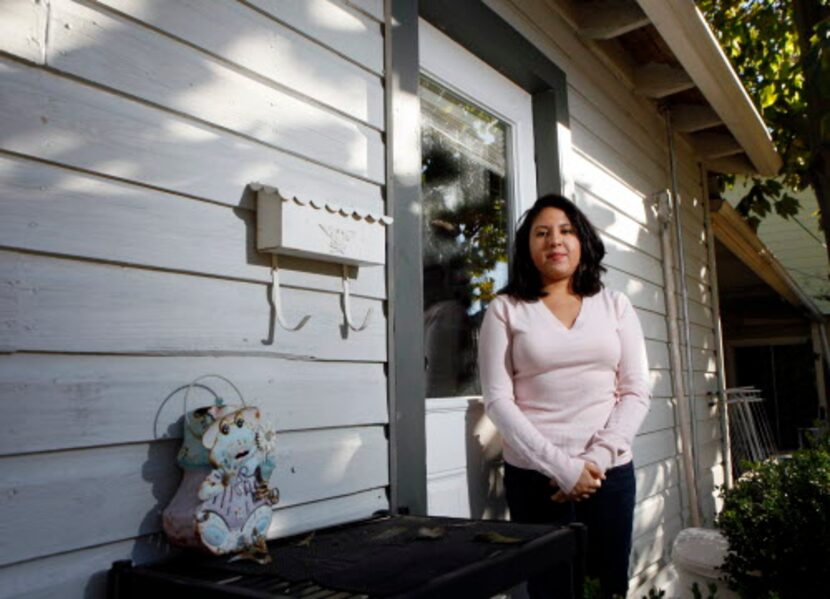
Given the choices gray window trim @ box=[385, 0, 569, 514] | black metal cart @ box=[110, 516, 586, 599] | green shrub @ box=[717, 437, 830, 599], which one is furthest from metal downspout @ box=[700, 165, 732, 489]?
black metal cart @ box=[110, 516, 586, 599]

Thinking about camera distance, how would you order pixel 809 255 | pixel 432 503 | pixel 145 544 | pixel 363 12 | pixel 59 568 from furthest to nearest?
pixel 809 255 → pixel 432 503 → pixel 363 12 → pixel 145 544 → pixel 59 568

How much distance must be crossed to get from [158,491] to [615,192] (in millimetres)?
2697

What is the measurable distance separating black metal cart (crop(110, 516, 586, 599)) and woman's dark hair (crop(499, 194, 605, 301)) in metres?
0.77

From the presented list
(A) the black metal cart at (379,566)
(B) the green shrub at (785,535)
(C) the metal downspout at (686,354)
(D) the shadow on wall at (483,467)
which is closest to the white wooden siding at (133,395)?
(A) the black metal cart at (379,566)

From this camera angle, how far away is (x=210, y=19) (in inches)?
56.2

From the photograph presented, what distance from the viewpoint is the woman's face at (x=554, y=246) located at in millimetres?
2025

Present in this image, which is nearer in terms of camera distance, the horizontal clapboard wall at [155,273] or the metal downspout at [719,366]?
the horizontal clapboard wall at [155,273]

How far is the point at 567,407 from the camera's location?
188 centimetres

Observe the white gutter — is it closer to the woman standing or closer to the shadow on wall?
the woman standing

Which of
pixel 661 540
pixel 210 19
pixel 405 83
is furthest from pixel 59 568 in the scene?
pixel 661 540

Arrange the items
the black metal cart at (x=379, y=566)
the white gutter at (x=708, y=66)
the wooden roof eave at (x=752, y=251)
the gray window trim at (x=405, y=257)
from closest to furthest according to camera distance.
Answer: the black metal cart at (x=379, y=566), the gray window trim at (x=405, y=257), the white gutter at (x=708, y=66), the wooden roof eave at (x=752, y=251)

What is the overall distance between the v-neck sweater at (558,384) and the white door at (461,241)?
0.25 meters

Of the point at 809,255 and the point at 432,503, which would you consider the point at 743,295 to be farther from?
the point at 432,503

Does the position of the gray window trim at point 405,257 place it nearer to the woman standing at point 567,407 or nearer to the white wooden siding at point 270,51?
the white wooden siding at point 270,51
